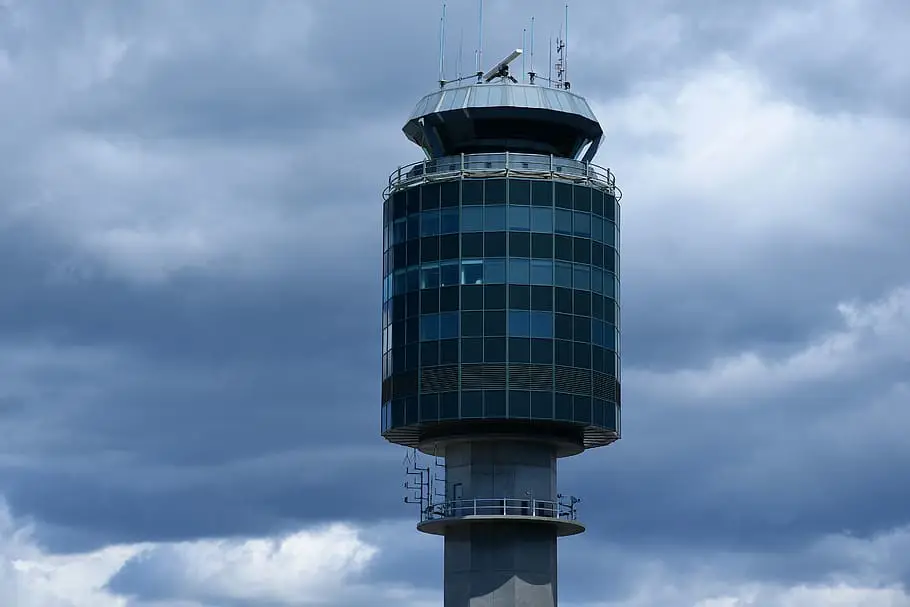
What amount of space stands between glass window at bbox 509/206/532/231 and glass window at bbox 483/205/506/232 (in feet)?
1.50

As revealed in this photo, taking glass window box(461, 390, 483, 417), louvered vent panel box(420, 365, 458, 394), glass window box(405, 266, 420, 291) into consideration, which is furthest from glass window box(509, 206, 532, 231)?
glass window box(461, 390, 483, 417)

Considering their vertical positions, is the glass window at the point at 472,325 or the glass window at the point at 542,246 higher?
the glass window at the point at 542,246

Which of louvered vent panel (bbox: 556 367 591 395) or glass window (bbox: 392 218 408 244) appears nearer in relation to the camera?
louvered vent panel (bbox: 556 367 591 395)

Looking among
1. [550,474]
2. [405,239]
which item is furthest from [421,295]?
[550,474]

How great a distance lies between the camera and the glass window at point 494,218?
5640 inches

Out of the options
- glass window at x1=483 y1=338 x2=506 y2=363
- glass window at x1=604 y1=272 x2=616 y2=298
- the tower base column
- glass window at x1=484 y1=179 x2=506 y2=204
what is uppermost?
glass window at x1=484 y1=179 x2=506 y2=204

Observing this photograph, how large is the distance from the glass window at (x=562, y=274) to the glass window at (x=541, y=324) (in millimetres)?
2298

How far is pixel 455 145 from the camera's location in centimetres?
14775

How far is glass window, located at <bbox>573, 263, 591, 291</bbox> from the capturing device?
144250 mm

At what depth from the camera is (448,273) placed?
471 ft

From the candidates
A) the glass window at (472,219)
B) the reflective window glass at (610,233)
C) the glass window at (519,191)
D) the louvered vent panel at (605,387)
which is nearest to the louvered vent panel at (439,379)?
the glass window at (472,219)

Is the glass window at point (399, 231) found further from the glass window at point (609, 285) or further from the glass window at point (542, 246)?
the glass window at point (609, 285)

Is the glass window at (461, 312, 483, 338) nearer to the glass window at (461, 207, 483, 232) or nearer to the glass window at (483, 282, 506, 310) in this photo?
the glass window at (483, 282, 506, 310)

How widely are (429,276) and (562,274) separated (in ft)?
27.6
